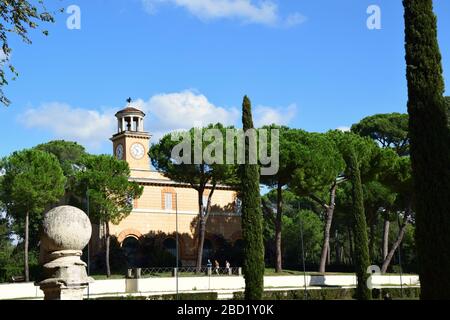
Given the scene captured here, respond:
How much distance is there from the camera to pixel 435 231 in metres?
12.3

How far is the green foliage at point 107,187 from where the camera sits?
3669cm

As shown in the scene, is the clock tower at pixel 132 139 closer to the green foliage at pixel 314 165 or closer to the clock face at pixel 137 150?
the clock face at pixel 137 150

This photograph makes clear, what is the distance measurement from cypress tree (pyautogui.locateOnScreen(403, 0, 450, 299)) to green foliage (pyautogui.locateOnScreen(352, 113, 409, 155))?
43527mm

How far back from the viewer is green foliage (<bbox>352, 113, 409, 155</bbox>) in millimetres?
56125

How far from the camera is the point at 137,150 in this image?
46.1 metres

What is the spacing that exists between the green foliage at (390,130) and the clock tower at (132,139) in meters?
23.5

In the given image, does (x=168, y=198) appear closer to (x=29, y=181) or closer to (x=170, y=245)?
(x=170, y=245)

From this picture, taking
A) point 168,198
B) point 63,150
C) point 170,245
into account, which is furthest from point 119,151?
point 63,150

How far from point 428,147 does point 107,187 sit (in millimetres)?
27107
